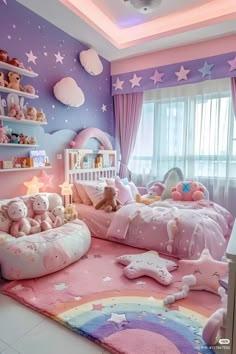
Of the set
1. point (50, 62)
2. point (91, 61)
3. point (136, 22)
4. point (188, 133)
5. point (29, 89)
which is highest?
point (136, 22)

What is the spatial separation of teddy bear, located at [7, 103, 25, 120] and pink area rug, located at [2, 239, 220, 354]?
1432mm

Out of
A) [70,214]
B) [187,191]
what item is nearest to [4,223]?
[70,214]

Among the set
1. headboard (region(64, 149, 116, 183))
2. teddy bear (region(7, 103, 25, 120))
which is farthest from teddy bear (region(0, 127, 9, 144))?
headboard (region(64, 149, 116, 183))

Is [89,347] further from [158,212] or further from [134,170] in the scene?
[134,170]

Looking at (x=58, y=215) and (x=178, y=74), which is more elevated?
(x=178, y=74)

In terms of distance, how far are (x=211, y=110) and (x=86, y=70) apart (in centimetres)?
175

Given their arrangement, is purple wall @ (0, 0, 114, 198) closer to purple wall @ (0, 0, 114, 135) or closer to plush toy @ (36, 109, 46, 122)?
purple wall @ (0, 0, 114, 135)

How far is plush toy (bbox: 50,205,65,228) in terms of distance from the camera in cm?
230

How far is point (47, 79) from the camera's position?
262cm

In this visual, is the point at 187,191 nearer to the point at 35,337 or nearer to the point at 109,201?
the point at 109,201

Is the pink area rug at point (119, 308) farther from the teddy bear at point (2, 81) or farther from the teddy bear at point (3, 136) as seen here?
the teddy bear at point (2, 81)

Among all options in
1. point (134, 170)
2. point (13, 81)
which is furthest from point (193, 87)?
point (13, 81)

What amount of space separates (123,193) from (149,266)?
1.15 meters

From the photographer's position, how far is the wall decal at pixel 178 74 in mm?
2916
